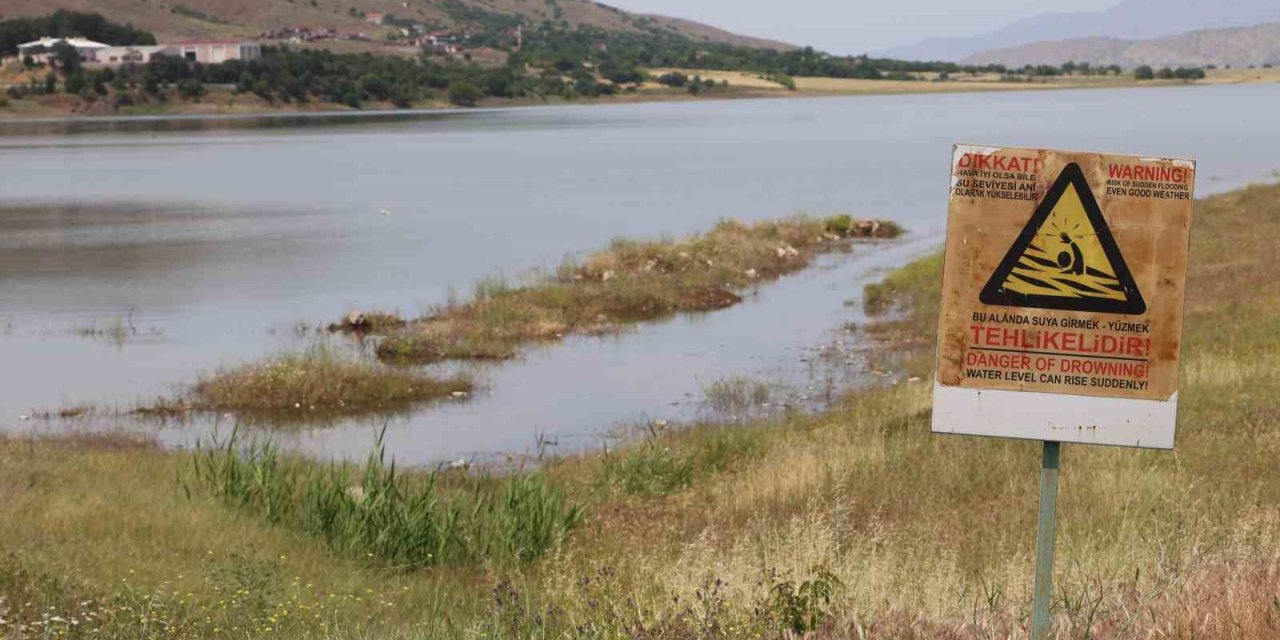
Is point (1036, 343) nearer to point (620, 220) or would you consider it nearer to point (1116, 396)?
point (1116, 396)

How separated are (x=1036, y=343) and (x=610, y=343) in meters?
22.0

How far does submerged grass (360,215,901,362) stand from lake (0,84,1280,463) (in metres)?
0.98

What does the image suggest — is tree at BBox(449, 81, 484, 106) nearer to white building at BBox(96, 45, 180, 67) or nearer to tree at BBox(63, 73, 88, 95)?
white building at BBox(96, 45, 180, 67)

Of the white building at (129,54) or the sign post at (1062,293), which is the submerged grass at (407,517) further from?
the white building at (129,54)

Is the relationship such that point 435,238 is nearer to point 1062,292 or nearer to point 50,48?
point 1062,292

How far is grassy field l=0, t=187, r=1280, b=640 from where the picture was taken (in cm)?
673

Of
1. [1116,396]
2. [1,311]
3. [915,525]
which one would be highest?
[1116,396]

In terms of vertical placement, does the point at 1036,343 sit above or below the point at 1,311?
above

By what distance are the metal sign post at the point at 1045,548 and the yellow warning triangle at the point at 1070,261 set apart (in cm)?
56

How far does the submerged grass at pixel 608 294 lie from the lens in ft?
87.5

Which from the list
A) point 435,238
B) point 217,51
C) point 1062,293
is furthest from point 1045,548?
point 217,51

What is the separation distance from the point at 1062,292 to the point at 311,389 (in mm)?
17606

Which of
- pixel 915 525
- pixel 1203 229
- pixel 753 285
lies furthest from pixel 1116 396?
pixel 1203 229

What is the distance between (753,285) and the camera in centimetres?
3503
